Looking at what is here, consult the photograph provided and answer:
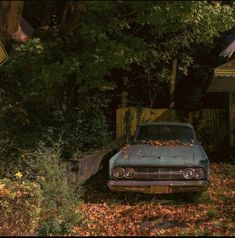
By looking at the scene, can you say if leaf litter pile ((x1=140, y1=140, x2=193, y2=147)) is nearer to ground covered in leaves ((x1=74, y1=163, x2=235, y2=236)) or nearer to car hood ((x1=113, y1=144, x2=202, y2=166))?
car hood ((x1=113, y1=144, x2=202, y2=166))

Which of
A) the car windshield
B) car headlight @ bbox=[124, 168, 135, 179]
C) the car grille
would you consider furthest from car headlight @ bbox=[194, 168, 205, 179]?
the car windshield

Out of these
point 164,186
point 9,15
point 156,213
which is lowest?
point 156,213

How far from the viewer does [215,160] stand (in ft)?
52.9

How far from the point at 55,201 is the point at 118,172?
6.51 feet

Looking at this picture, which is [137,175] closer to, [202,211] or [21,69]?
[202,211]

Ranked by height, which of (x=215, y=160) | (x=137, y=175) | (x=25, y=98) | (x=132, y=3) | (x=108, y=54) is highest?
(x=132, y=3)

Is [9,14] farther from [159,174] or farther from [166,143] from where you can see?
[166,143]

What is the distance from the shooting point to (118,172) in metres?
9.92

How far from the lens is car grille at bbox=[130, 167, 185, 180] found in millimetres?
9734

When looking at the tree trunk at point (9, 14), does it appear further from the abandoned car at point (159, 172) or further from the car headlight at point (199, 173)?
the car headlight at point (199, 173)

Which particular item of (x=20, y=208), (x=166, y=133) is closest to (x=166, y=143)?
(x=166, y=133)

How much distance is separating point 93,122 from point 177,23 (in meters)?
3.84

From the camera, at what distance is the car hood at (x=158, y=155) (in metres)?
9.86

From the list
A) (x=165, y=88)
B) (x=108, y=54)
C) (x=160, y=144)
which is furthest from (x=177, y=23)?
(x=165, y=88)
